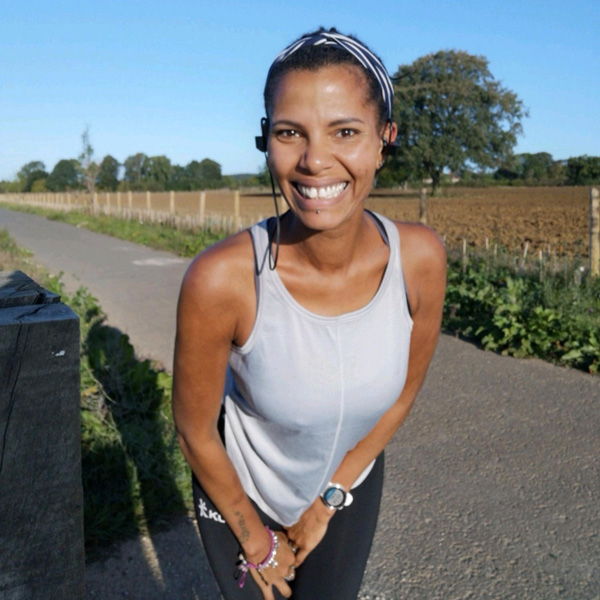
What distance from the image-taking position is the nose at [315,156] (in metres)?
1.58

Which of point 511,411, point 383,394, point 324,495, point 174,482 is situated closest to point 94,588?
point 174,482

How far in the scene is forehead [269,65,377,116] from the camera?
1552 mm

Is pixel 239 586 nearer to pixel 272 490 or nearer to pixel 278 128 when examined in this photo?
pixel 272 490

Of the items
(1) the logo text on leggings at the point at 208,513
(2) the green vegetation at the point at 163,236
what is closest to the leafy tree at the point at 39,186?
(2) the green vegetation at the point at 163,236

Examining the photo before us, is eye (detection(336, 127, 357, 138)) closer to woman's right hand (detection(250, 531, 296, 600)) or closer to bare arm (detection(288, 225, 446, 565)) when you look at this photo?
bare arm (detection(288, 225, 446, 565))

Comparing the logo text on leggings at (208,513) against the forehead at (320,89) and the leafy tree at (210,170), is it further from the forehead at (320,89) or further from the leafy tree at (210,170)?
the leafy tree at (210,170)

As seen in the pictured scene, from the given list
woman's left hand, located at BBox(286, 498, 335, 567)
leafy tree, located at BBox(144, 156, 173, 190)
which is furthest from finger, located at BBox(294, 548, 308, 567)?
leafy tree, located at BBox(144, 156, 173, 190)

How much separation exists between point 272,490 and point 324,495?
0.53 ft

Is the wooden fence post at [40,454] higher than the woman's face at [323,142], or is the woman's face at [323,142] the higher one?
the woman's face at [323,142]

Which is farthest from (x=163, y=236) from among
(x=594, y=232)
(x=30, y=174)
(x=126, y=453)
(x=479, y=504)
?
(x=30, y=174)

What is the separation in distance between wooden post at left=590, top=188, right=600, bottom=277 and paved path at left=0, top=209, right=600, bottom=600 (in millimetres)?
2218

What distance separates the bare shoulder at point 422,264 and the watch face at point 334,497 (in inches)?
21.9

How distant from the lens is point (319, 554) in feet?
6.19

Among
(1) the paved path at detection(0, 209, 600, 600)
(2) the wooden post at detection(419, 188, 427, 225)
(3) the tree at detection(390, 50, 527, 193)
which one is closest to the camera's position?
(1) the paved path at detection(0, 209, 600, 600)
